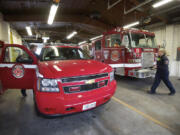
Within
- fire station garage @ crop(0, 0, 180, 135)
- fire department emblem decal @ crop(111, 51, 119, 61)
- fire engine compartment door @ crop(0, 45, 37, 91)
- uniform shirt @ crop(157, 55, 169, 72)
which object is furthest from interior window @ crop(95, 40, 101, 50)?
fire engine compartment door @ crop(0, 45, 37, 91)

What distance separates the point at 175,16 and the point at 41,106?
1008 centimetres

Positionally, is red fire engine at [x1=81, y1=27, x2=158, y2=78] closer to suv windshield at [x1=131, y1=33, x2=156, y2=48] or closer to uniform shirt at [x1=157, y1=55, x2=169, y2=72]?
suv windshield at [x1=131, y1=33, x2=156, y2=48]

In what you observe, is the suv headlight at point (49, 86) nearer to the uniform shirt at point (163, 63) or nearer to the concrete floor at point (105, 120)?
the concrete floor at point (105, 120)

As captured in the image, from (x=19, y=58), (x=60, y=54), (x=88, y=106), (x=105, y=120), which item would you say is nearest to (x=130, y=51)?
(x=60, y=54)

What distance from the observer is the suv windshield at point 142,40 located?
16.4ft

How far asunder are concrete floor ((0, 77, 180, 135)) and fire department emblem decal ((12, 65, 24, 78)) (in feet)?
3.21

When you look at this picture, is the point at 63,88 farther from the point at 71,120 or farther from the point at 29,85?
the point at 29,85

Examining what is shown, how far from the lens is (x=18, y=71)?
2.75m

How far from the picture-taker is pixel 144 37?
17.6 feet

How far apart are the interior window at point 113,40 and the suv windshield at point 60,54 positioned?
235cm

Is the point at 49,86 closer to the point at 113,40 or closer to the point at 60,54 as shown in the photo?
the point at 60,54

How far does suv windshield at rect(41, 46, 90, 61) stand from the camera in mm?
2916

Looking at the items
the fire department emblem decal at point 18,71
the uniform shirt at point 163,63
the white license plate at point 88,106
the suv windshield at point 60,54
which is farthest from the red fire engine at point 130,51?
the fire department emblem decal at point 18,71

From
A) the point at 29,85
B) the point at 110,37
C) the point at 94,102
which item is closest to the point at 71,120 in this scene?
the point at 94,102
